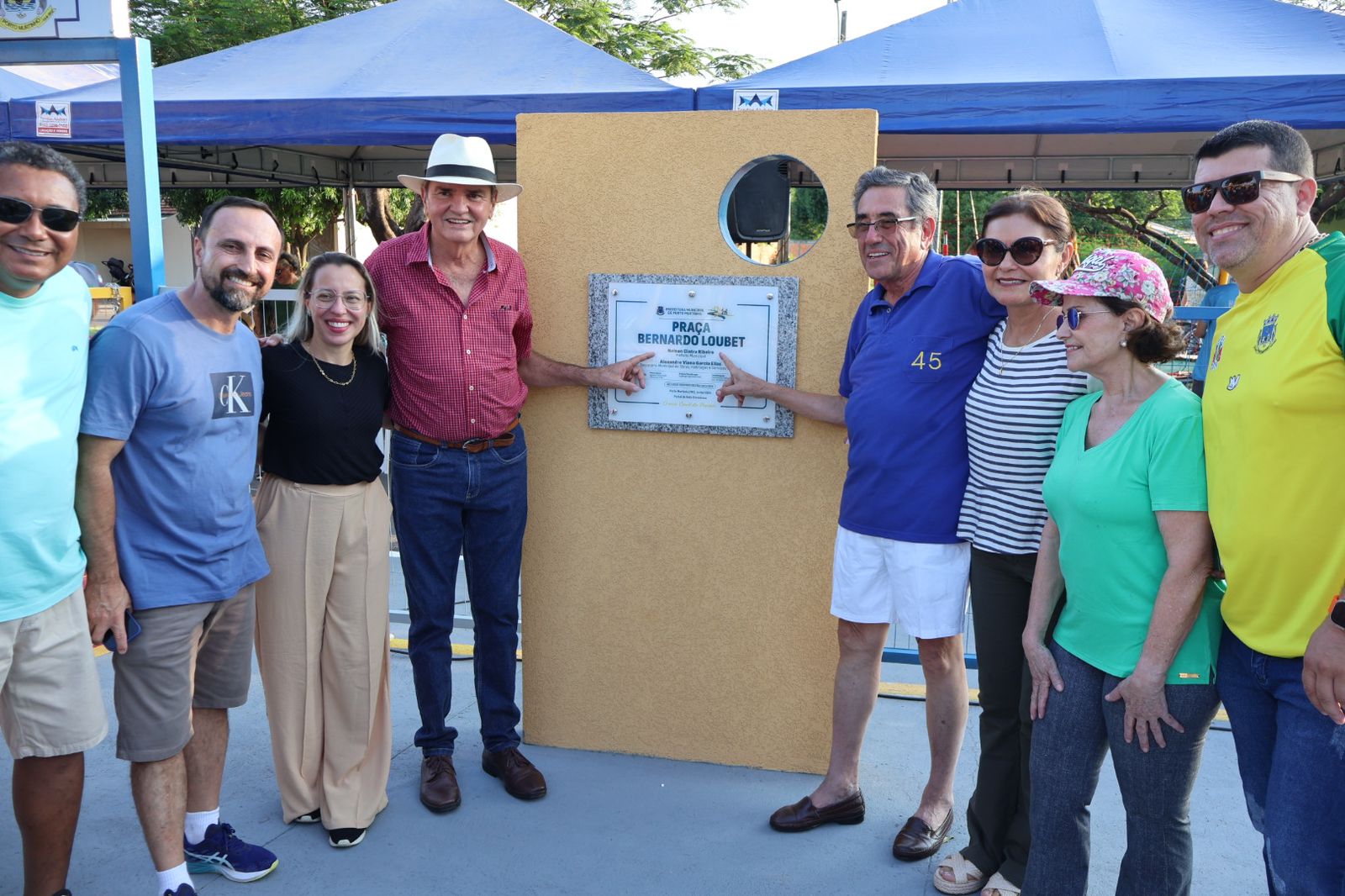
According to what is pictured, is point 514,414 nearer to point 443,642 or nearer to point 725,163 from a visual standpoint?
point 443,642

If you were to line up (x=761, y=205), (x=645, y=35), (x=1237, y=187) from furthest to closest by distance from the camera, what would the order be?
(x=645, y=35) < (x=761, y=205) < (x=1237, y=187)

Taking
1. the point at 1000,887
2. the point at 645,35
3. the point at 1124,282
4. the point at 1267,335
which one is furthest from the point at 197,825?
the point at 645,35

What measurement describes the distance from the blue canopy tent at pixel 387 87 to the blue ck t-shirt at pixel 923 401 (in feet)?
11.0

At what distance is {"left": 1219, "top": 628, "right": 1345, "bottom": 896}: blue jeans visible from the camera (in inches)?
76.2

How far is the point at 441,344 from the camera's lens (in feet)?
11.1

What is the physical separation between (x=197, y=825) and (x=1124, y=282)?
293cm

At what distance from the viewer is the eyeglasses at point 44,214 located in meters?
2.35

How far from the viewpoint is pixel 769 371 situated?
3621 millimetres

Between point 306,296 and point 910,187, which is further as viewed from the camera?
point 306,296

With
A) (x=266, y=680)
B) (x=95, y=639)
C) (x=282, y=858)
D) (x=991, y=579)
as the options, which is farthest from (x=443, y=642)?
(x=991, y=579)

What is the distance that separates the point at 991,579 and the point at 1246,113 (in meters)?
4.06

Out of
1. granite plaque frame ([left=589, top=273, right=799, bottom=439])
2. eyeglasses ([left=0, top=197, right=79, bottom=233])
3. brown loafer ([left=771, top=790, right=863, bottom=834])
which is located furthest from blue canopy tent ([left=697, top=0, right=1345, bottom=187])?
eyeglasses ([left=0, top=197, right=79, bottom=233])

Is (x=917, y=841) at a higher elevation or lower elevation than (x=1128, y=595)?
lower

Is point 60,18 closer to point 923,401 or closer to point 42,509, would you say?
point 42,509
